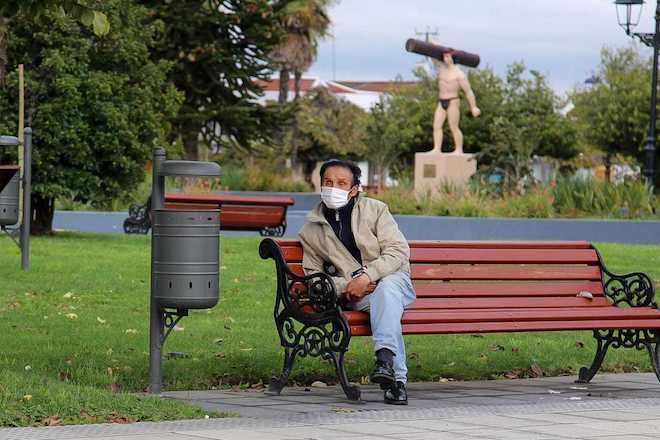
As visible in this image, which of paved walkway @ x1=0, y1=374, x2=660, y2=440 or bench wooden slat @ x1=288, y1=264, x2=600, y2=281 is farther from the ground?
bench wooden slat @ x1=288, y1=264, x2=600, y2=281

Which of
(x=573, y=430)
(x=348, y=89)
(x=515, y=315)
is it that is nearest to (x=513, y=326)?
(x=515, y=315)

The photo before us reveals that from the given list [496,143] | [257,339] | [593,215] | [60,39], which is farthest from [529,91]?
[257,339]

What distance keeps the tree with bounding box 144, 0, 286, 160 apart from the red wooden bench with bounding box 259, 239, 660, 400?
26144 millimetres

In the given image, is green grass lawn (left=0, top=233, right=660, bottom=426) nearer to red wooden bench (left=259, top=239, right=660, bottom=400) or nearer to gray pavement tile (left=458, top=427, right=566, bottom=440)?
red wooden bench (left=259, top=239, right=660, bottom=400)

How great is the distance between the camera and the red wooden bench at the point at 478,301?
8.05m

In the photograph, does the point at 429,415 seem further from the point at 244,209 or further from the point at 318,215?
the point at 244,209

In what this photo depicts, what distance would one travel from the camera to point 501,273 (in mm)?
9102

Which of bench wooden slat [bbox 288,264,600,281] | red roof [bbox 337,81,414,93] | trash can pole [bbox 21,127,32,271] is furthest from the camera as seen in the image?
red roof [bbox 337,81,414,93]

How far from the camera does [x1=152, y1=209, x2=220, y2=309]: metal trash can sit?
7.78 m

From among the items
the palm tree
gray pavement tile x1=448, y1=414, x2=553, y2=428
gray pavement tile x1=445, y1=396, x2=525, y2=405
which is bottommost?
→ gray pavement tile x1=445, y1=396, x2=525, y2=405

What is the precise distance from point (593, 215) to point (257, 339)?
18474 mm

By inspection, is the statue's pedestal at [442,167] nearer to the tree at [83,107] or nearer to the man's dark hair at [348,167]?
the tree at [83,107]

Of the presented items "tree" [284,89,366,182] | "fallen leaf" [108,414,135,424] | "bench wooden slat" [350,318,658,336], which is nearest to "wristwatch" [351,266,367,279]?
"bench wooden slat" [350,318,658,336]

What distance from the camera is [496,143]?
52.2 metres
